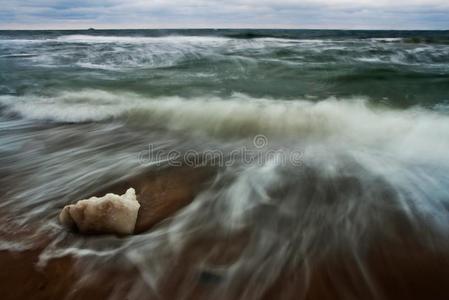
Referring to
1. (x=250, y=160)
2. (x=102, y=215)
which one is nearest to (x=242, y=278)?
(x=102, y=215)

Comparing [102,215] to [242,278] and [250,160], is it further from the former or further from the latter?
[250,160]

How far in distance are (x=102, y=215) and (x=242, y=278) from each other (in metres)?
1.11

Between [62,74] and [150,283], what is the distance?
11.0m

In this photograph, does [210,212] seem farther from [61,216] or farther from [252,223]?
[61,216]

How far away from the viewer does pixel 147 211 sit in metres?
2.89

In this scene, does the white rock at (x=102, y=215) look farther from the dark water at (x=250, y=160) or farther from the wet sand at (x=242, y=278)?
the wet sand at (x=242, y=278)

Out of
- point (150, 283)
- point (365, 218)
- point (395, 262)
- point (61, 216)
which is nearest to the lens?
point (150, 283)

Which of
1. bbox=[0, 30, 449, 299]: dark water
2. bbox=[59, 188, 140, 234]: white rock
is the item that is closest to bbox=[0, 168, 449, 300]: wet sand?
bbox=[0, 30, 449, 299]: dark water

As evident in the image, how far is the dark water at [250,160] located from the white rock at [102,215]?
9 centimetres

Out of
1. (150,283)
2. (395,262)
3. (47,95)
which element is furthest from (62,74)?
(395,262)

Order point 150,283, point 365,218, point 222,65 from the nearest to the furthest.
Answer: point 150,283 → point 365,218 → point 222,65

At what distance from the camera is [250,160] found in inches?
167

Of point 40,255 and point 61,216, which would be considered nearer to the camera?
point 40,255

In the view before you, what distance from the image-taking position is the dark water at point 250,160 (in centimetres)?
251
